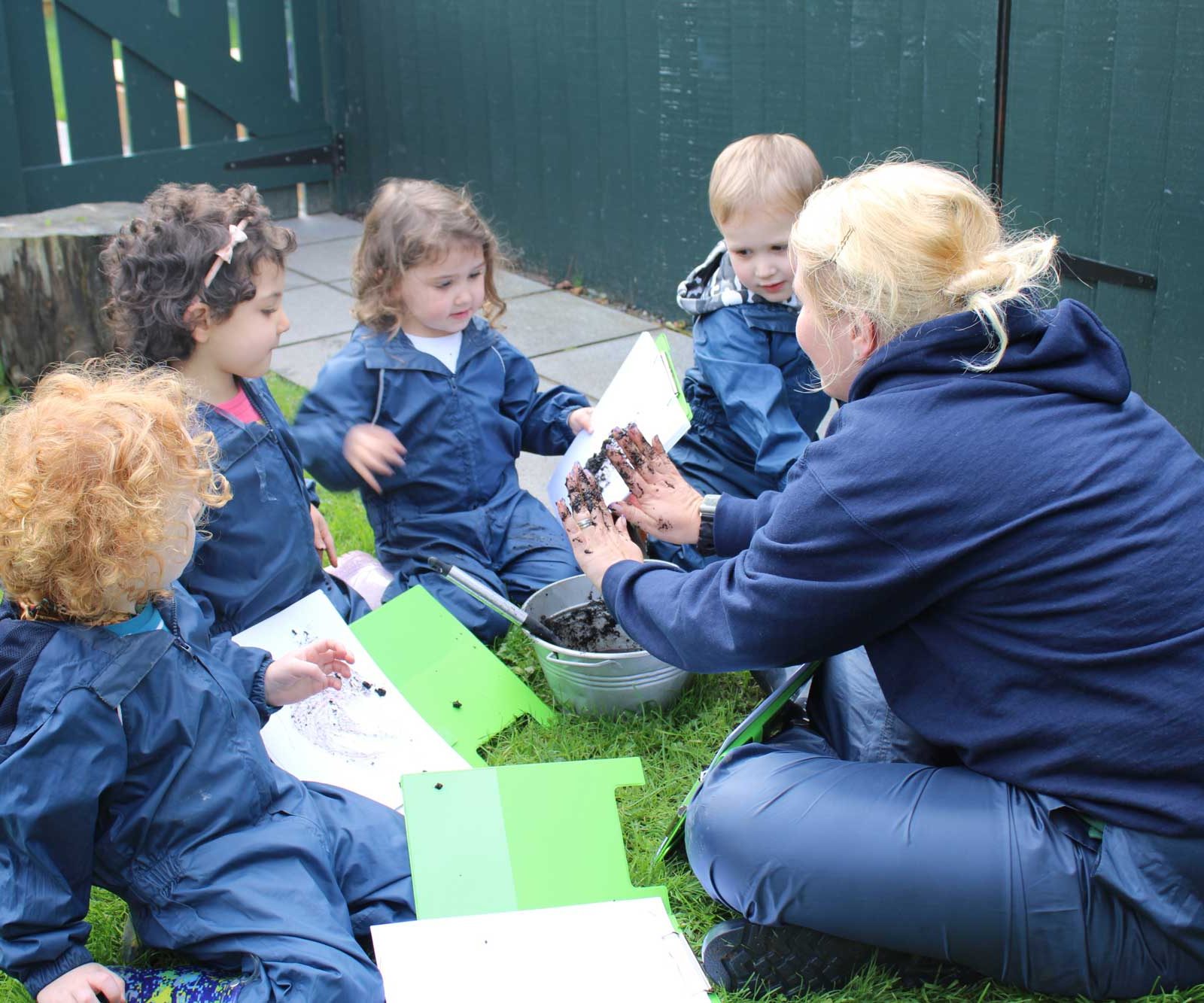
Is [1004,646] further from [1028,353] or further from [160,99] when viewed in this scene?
[160,99]

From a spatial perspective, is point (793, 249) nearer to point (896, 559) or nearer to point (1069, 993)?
point (896, 559)

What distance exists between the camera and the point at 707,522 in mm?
2648

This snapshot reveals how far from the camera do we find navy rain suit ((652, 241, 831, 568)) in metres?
3.32

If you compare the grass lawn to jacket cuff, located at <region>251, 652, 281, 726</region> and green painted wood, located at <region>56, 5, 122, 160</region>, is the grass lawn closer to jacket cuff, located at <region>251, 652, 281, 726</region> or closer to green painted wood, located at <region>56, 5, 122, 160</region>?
jacket cuff, located at <region>251, 652, 281, 726</region>

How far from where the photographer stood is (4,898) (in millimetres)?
1909

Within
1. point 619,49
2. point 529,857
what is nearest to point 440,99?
point 619,49

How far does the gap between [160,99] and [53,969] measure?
21.5 feet

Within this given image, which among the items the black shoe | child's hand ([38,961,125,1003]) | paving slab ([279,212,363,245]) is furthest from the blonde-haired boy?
paving slab ([279,212,363,245])

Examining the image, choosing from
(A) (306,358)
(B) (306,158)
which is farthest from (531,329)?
(B) (306,158)

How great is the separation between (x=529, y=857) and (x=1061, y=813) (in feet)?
3.09

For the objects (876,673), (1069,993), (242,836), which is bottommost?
(1069,993)

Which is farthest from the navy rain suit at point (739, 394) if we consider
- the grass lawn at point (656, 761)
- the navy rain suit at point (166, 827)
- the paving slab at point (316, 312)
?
the paving slab at point (316, 312)

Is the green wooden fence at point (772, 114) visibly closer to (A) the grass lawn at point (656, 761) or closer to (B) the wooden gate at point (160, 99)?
(B) the wooden gate at point (160, 99)

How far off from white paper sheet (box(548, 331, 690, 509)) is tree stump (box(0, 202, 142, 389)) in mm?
2735
